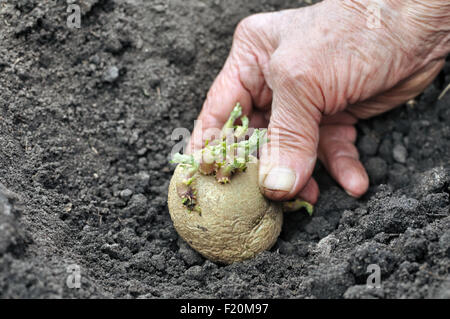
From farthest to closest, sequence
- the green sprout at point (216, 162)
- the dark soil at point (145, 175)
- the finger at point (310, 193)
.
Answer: the finger at point (310, 193), the green sprout at point (216, 162), the dark soil at point (145, 175)

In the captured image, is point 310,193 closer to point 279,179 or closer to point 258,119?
point 279,179

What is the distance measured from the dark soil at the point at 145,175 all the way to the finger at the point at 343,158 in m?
0.10

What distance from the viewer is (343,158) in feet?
11.9

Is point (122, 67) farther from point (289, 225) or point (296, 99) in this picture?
point (289, 225)

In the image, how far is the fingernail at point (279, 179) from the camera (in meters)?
2.86

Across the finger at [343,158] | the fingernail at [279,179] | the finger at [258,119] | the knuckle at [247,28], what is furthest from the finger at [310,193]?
the knuckle at [247,28]

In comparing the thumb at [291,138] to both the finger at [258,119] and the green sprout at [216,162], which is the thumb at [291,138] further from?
the finger at [258,119]

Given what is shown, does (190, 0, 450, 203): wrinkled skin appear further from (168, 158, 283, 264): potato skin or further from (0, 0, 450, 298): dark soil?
(0, 0, 450, 298): dark soil

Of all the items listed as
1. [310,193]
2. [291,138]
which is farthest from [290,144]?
[310,193]

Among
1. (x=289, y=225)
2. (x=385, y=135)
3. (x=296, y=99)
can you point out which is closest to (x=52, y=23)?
(x=296, y=99)

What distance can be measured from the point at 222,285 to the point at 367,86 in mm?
1762

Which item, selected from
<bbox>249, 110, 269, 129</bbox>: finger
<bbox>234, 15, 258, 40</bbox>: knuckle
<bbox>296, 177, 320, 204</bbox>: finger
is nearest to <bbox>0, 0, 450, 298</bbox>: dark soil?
<bbox>296, 177, 320, 204</bbox>: finger

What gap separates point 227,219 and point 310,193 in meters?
0.88

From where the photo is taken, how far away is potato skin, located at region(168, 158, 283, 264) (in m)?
2.79
